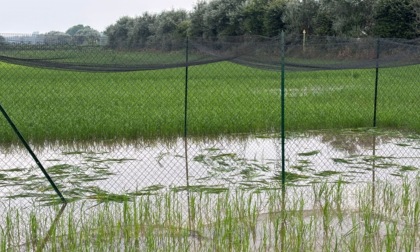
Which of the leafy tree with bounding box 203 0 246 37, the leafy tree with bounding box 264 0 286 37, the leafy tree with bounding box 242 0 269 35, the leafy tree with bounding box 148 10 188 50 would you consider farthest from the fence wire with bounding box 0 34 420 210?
the leafy tree with bounding box 148 10 188 50

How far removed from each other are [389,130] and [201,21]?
73.3ft

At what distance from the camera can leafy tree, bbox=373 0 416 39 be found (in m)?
21.5

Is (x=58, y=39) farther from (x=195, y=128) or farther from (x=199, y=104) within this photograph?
(x=195, y=128)

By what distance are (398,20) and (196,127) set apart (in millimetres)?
14381

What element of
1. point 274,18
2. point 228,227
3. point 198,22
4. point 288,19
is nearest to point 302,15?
point 288,19


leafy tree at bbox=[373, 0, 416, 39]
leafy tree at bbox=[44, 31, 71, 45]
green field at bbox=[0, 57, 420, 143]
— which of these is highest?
leafy tree at bbox=[373, 0, 416, 39]

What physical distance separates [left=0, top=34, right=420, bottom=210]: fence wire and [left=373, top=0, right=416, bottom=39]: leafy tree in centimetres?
812

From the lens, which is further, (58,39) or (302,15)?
(302,15)

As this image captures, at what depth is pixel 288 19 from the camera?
89.0 feet

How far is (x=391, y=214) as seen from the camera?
5602mm

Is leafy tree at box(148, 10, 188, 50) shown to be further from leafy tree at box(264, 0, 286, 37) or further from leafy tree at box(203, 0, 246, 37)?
leafy tree at box(264, 0, 286, 37)

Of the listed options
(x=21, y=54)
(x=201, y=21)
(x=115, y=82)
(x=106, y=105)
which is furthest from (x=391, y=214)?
(x=201, y=21)

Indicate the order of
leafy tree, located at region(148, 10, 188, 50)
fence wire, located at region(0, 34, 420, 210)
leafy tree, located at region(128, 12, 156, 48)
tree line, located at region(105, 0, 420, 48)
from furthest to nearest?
1. leafy tree, located at region(128, 12, 156, 48)
2. leafy tree, located at region(148, 10, 188, 50)
3. tree line, located at region(105, 0, 420, 48)
4. fence wire, located at region(0, 34, 420, 210)

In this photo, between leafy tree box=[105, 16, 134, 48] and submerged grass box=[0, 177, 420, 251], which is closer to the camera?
submerged grass box=[0, 177, 420, 251]
